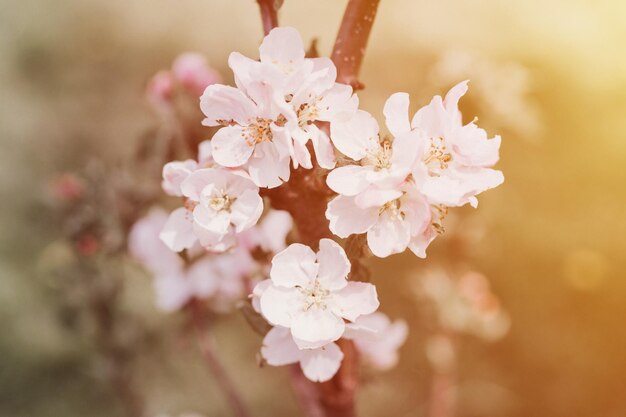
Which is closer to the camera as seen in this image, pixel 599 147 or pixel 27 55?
pixel 599 147

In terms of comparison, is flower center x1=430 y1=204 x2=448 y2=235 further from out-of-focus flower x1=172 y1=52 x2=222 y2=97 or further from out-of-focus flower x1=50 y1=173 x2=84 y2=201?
out-of-focus flower x1=50 y1=173 x2=84 y2=201

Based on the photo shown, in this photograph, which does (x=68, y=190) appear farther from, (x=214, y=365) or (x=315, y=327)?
(x=315, y=327)

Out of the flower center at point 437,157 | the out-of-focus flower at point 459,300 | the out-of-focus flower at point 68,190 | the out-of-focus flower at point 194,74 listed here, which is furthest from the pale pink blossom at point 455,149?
the out-of-focus flower at point 459,300

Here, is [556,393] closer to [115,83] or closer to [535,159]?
[535,159]

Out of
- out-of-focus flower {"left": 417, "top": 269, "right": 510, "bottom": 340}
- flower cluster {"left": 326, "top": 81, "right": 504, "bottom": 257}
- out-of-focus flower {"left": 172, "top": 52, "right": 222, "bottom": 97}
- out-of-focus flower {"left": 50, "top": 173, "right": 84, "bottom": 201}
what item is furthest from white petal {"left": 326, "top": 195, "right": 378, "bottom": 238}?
out-of-focus flower {"left": 417, "top": 269, "right": 510, "bottom": 340}

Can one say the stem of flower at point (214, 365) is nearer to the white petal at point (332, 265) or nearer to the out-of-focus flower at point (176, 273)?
the out-of-focus flower at point (176, 273)

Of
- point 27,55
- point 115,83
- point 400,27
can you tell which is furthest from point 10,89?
point 400,27
